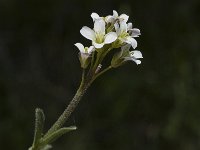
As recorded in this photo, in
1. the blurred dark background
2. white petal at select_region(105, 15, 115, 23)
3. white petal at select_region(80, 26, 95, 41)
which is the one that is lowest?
the blurred dark background

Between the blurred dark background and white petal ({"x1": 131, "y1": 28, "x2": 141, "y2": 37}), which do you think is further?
the blurred dark background

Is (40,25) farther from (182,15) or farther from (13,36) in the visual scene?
(182,15)

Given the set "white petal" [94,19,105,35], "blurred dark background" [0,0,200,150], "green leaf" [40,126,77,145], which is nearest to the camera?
"green leaf" [40,126,77,145]

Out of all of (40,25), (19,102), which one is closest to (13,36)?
(40,25)

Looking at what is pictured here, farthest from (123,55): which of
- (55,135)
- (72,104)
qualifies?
(55,135)

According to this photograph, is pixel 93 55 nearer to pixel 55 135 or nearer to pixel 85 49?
pixel 85 49

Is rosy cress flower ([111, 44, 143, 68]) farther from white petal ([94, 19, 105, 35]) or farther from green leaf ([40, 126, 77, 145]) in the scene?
green leaf ([40, 126, 77, 145])

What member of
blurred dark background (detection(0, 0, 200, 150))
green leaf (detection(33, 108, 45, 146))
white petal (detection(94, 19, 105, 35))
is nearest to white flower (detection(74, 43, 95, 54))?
white petal (detection(94, 19, 105, 35))
